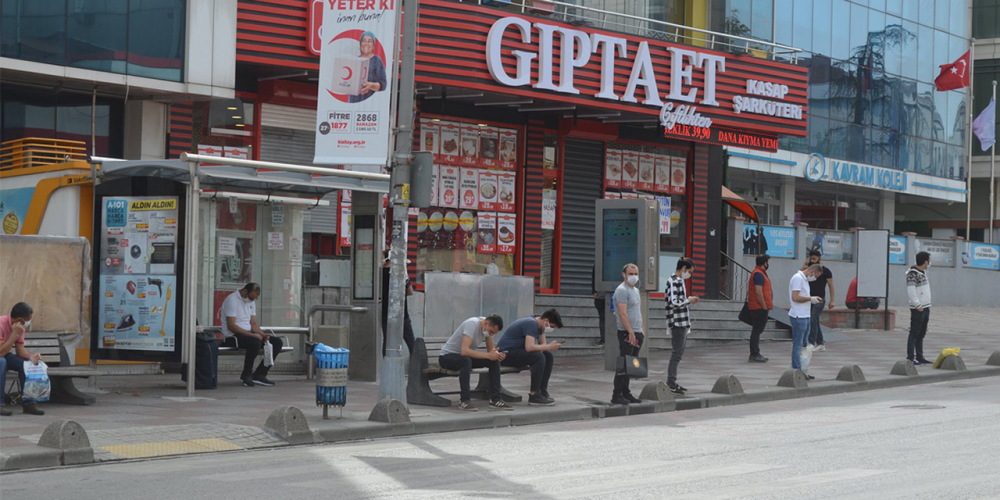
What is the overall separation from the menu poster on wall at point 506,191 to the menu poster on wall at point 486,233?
304mm

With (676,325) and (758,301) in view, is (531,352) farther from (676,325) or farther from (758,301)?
(758,301)

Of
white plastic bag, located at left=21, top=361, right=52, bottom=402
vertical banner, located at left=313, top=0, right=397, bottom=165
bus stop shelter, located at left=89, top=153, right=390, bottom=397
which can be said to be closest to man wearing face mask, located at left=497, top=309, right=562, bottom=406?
vertical banner, located at left=313, top=0, right=397, bottom=165

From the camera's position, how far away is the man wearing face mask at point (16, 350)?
39.9 ft

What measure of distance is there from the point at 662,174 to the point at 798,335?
1003cm

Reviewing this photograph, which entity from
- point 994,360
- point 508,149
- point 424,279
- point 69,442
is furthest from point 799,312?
point 69,442

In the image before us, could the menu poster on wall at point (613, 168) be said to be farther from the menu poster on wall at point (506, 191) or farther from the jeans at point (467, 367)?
the jeans at point (467, 367)

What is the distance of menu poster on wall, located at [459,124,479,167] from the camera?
23.7 m

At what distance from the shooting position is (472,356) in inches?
543

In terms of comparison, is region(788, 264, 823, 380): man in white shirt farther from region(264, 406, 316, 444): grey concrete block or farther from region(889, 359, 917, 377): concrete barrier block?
region(264, 406, 316, 444): grey concrete block

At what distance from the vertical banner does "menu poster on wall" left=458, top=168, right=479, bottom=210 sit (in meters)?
8.23

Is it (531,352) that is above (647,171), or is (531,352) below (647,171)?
below

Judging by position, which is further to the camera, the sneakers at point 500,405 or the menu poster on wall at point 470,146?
the menu poster on wall at point 470,146

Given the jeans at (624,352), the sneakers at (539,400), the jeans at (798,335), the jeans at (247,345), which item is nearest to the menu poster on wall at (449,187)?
the jeans at (247,345)

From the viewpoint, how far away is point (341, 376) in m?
12.3
